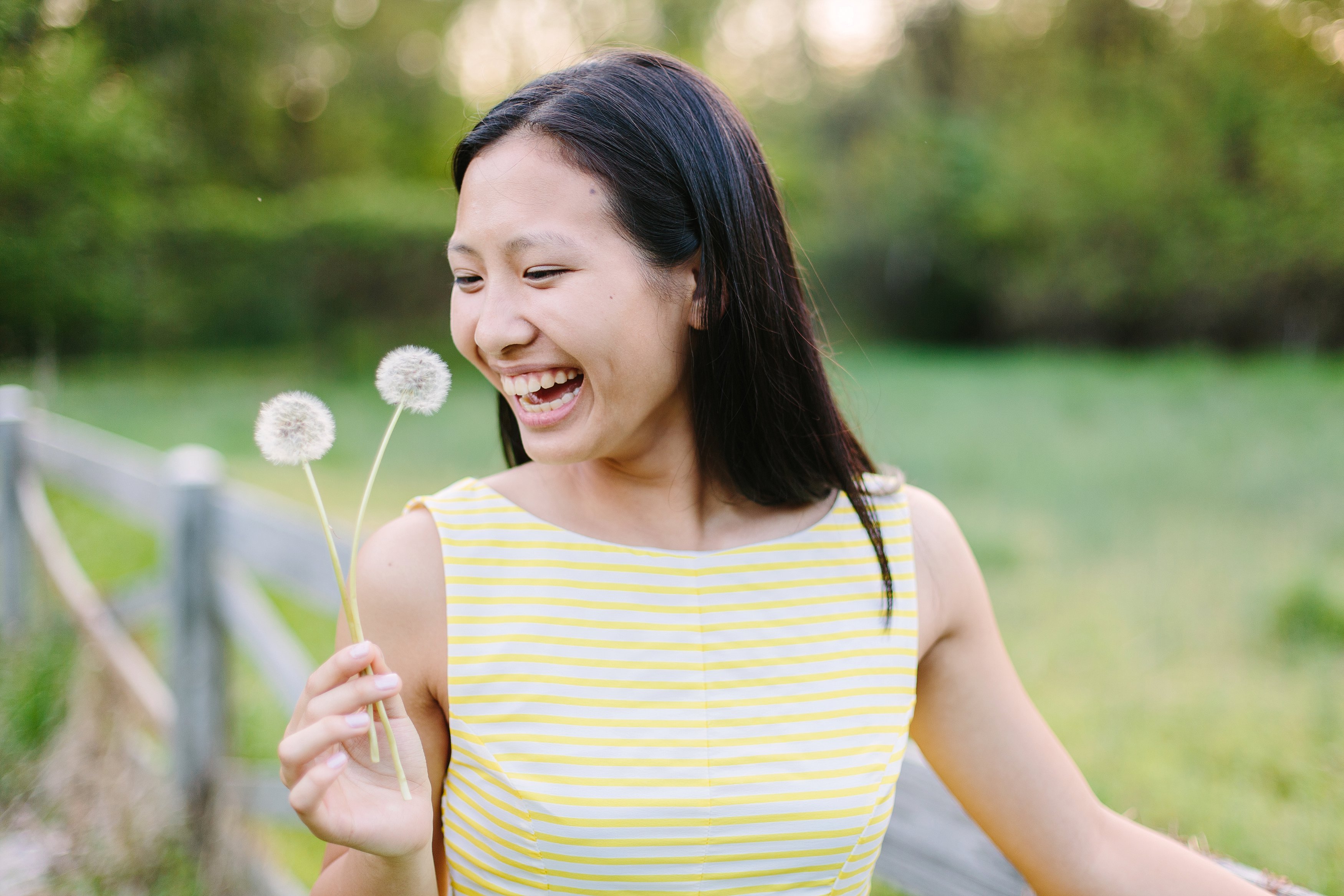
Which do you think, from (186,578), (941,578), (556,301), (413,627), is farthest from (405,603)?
(186,578)

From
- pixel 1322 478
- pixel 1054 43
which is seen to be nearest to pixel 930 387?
pixel 1322 478

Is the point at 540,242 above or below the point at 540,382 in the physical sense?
above

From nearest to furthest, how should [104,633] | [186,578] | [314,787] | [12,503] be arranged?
[314,787] < [186,578] < [104,633] < [12,503]

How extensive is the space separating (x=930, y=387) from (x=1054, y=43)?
35.1ft

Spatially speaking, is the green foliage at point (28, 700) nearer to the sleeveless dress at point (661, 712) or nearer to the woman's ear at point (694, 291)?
the sleeveless dress at point (661, 712)

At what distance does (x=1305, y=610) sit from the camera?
4.16m

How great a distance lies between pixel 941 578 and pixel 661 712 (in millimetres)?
471

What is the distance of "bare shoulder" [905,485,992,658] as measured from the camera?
138 centimetres

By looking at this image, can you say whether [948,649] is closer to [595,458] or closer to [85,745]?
[595,458]

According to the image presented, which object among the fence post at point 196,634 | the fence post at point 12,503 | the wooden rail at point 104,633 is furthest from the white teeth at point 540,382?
the fence post at point 12,503

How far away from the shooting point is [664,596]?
131cm

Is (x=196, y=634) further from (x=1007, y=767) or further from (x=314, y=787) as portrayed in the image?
(x=1007, y=767)

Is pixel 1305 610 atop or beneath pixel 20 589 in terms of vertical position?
beneath

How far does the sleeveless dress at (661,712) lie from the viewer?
117 centimetres
